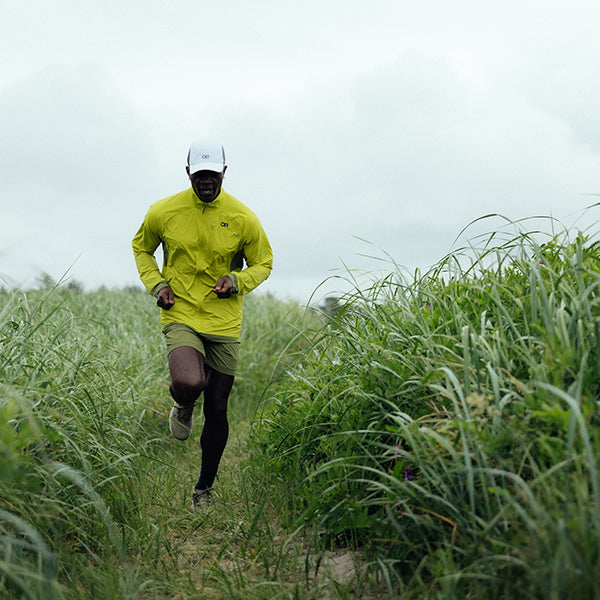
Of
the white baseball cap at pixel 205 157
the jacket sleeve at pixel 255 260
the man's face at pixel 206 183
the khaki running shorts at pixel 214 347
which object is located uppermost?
the white baseball cap at pixel 205 157

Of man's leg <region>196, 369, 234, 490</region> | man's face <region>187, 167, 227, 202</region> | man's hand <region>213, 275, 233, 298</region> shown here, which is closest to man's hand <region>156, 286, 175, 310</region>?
man's hand <region>213, 275, 233, 298</region>

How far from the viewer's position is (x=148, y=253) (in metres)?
4.66

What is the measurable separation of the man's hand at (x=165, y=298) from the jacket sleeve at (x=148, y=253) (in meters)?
0.06

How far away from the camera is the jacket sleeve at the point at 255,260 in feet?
14.2

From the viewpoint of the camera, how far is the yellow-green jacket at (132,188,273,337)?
4.31 metres

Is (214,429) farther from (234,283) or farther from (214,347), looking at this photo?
(234,283)

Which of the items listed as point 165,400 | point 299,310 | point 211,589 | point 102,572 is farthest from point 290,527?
point 299,310

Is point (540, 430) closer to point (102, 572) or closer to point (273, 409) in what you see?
point (102, 572)

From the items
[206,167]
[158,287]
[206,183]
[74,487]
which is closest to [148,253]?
[158,287]

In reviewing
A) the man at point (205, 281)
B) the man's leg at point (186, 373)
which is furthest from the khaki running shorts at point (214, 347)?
the man's leg at point (186, 373)

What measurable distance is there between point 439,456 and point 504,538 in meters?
0.39

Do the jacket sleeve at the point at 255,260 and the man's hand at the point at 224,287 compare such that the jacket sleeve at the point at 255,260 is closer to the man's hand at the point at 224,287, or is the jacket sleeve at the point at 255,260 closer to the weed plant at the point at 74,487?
the man's hand at the point at 224,287

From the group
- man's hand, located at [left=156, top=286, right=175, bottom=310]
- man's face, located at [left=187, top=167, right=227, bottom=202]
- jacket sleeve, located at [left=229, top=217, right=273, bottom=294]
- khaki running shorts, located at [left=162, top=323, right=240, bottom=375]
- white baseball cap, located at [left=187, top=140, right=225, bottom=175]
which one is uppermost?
white baseball cap, located at [left=187, top=140, right=225, bottom=175]

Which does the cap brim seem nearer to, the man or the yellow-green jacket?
the man
